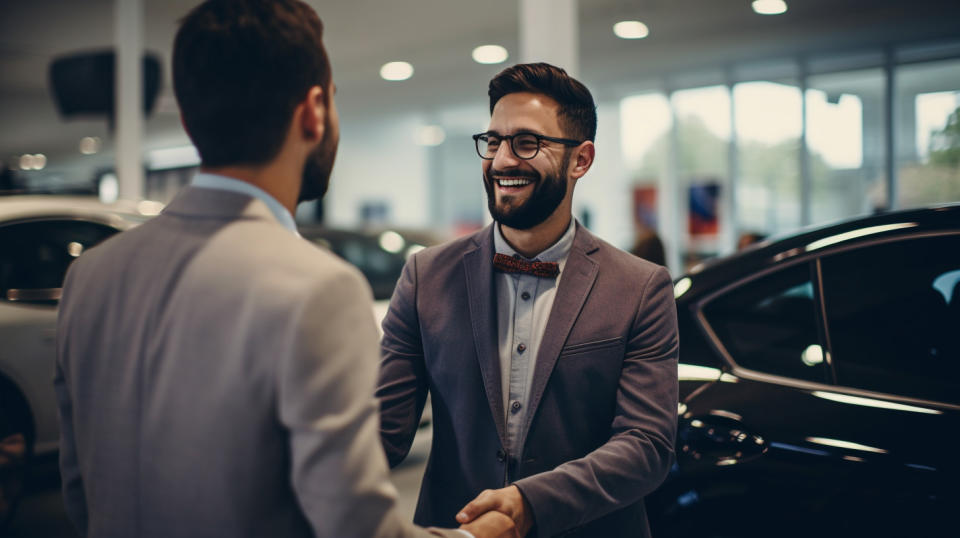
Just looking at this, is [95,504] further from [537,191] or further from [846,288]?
[846,288]

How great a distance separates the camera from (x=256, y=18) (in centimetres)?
101

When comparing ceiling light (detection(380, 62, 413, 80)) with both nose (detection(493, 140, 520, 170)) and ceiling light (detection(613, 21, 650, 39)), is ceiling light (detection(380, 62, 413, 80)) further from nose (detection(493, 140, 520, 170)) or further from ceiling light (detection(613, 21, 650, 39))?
nose (detection(493, 140, 520, 170))

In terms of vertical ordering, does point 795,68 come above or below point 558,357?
above

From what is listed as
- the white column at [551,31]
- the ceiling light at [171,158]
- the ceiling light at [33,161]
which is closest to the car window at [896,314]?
the white column at [551,31]

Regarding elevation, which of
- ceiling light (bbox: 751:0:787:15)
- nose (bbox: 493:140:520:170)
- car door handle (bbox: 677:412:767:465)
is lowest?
car door handle (bbox: 677:412:767:465)

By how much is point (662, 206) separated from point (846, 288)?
34.0 feet

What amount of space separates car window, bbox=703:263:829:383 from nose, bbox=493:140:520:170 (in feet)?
3.04

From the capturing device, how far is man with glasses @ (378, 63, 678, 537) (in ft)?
5.05

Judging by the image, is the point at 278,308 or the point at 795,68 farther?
the point at 795,68

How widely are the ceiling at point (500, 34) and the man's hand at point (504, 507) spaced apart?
23.6ft

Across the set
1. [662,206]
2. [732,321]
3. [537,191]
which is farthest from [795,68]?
[537,191]

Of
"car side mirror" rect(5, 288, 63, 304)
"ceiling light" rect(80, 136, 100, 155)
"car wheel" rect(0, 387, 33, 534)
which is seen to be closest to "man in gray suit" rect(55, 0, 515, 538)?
"car wheel" rect(0, 387, 33, 534)

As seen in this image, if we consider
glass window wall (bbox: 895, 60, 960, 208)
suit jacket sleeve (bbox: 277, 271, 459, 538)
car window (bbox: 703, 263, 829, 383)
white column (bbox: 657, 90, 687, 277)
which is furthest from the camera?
white column (bbox: 657, 90, 687, 277)

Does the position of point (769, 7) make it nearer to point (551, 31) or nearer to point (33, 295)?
point (551, 31)
